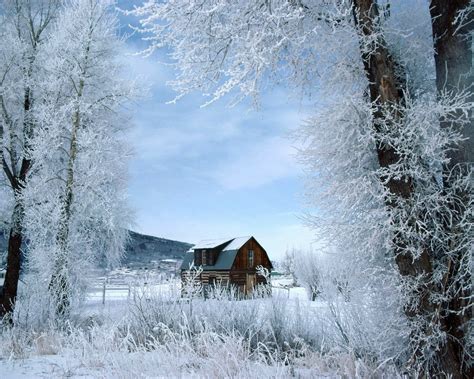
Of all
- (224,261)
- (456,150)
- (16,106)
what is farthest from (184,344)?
(224,261)

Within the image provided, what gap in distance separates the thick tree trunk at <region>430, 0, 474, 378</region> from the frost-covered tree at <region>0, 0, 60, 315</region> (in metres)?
10.3

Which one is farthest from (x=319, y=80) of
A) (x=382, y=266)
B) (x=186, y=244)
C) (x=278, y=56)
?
(x=186, y=244)

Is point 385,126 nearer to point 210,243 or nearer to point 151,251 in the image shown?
point 210,243

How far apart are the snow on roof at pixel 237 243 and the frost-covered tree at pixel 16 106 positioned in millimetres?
19581

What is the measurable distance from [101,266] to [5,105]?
6495mm

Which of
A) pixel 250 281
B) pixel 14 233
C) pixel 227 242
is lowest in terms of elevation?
pixel 250 281

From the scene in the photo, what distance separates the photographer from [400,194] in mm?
3951

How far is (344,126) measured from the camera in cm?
432

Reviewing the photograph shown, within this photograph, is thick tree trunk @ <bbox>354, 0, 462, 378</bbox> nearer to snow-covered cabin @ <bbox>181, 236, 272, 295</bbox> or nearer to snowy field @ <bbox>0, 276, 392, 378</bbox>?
snowy field @ <bbox>0, 276, 392, 378</bbox>

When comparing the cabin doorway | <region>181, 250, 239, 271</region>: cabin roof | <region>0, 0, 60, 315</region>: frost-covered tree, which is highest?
<region>0, 0, 60, 315</region>: frost-covered tree

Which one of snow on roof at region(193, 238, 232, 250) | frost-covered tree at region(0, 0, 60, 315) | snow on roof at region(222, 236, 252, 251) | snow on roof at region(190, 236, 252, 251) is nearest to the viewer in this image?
frost-covered tree at region(0, 0, 60, 315)

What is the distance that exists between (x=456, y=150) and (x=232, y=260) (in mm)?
25530

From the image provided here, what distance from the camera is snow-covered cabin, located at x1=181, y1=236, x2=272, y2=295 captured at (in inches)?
1138

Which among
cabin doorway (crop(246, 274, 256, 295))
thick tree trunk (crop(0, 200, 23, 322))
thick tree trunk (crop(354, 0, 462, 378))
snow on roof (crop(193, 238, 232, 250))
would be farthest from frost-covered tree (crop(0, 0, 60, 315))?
snow on roof (crop(193, 238, 232, 250))
